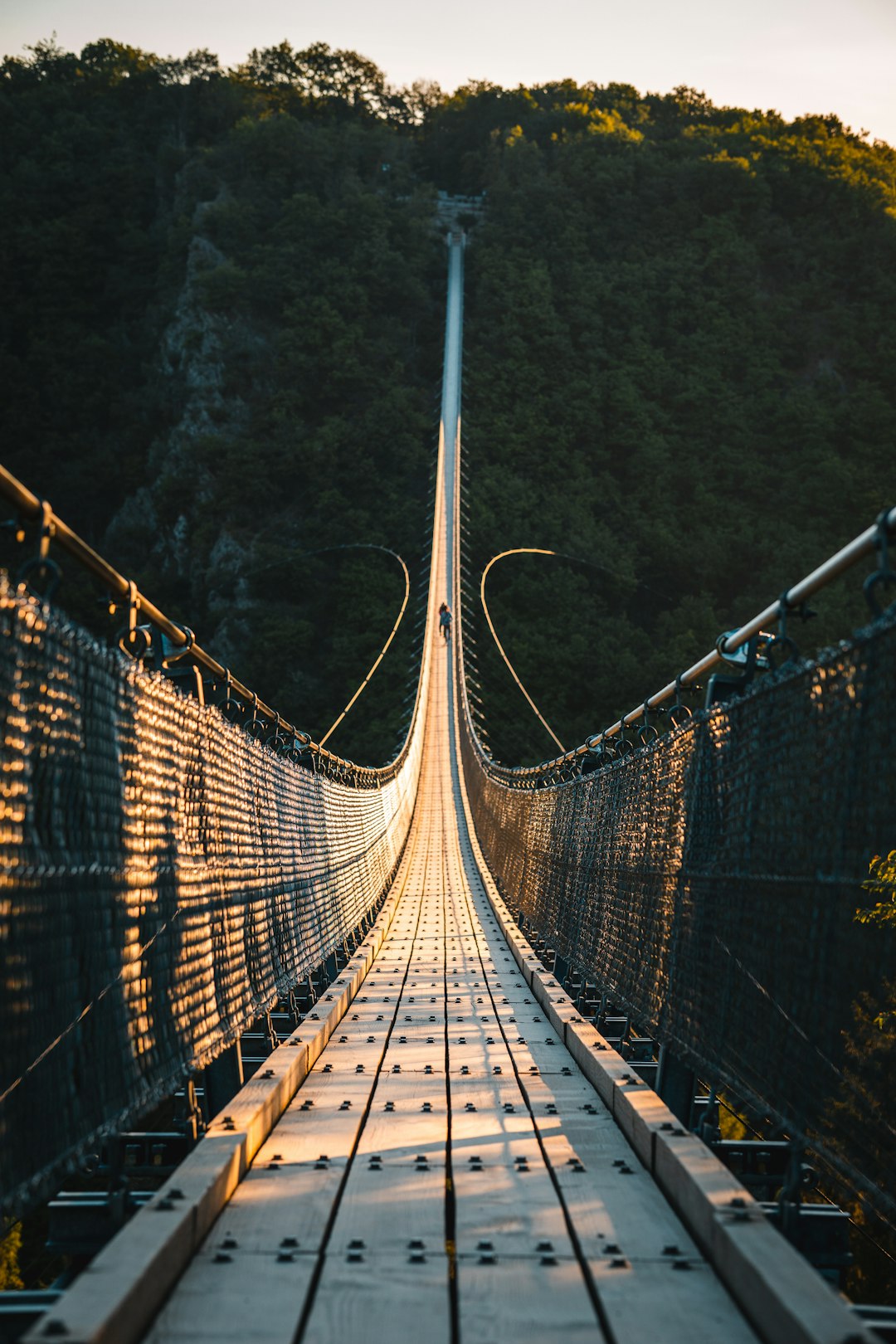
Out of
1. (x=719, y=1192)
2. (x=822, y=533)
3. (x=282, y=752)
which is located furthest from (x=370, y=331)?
(x=719, y=1192)

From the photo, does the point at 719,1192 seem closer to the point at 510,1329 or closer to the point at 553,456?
the point at 510,1329

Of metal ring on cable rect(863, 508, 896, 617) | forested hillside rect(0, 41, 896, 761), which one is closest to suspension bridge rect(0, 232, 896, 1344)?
metal ring on cable rect(863, 508, 896, 617)

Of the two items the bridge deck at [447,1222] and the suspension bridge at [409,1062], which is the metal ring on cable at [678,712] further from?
the bridge deck at [447,1222]

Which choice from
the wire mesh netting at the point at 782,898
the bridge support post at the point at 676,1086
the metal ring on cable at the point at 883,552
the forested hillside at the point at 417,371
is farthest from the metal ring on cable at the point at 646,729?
the forested hillside at the point at 417,371

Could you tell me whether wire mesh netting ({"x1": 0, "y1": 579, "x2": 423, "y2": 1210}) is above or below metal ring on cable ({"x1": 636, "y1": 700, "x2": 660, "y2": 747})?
below

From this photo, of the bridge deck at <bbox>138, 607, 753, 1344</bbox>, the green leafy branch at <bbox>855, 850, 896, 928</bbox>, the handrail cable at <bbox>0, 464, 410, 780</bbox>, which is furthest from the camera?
the green leafy branch at <bbox>855, 850, 896, 928</bbox>

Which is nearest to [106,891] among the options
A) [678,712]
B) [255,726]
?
[255,726]

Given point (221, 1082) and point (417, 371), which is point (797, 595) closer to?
point (221, 1082)

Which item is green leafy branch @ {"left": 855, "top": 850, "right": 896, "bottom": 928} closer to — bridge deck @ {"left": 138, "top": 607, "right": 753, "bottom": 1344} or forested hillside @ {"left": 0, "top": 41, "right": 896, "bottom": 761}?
bridge deck @ {"left": 138, "top": 607, "right": 753, "bottom": 1344}
